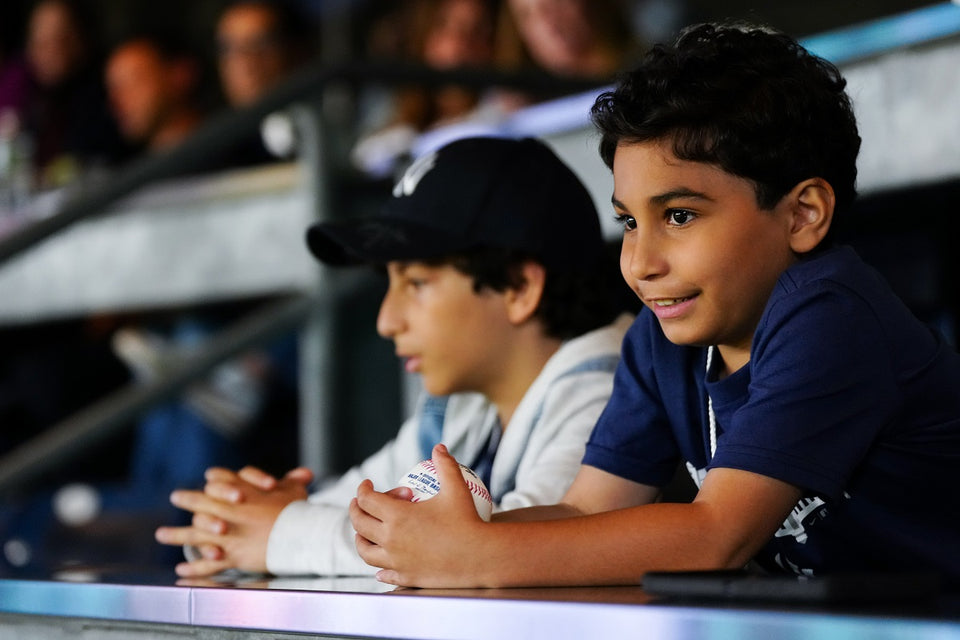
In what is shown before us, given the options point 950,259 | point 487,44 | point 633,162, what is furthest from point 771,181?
point 487,44

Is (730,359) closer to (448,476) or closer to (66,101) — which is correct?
(448,476)

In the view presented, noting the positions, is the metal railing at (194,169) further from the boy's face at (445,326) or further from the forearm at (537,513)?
the forearm at (537,513)

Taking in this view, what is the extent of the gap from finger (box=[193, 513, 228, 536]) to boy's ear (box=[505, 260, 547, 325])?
15.9 inches

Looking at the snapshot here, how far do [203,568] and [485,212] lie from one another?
49 centimetres

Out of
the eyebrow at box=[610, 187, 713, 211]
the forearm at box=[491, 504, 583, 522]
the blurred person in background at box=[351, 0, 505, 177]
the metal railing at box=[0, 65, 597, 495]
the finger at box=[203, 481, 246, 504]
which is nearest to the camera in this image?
the eyebrow at box=[610, 187, 713, 211]

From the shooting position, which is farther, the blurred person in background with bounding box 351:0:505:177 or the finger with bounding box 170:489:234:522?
the blurred person in background with bounding box 351:0:505:177

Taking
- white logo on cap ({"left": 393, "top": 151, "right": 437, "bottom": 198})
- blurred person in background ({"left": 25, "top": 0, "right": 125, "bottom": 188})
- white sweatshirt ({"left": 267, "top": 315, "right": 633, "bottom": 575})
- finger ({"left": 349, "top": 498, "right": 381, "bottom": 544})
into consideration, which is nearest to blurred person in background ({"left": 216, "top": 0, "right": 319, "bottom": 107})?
blurred person in background ({"left": 25, "top": 0, "right": 125, "bottom": 188})

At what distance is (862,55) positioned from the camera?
1.78 m

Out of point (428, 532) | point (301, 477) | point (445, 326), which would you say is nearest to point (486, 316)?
point (445, 326)

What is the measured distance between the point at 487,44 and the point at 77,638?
2.34 metres

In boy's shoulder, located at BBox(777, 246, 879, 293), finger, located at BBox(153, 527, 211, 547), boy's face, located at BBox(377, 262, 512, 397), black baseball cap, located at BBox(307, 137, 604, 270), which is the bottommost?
Answer: finger, located at BBox(153, 527, 211, 547)

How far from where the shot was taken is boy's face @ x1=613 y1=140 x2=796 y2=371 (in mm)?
938

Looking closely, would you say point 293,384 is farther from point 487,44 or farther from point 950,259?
point 950,259

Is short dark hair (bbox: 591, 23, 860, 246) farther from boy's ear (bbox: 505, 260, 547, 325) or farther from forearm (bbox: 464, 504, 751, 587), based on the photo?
boy's ear (bbox: 505, 260, 547, 325)
